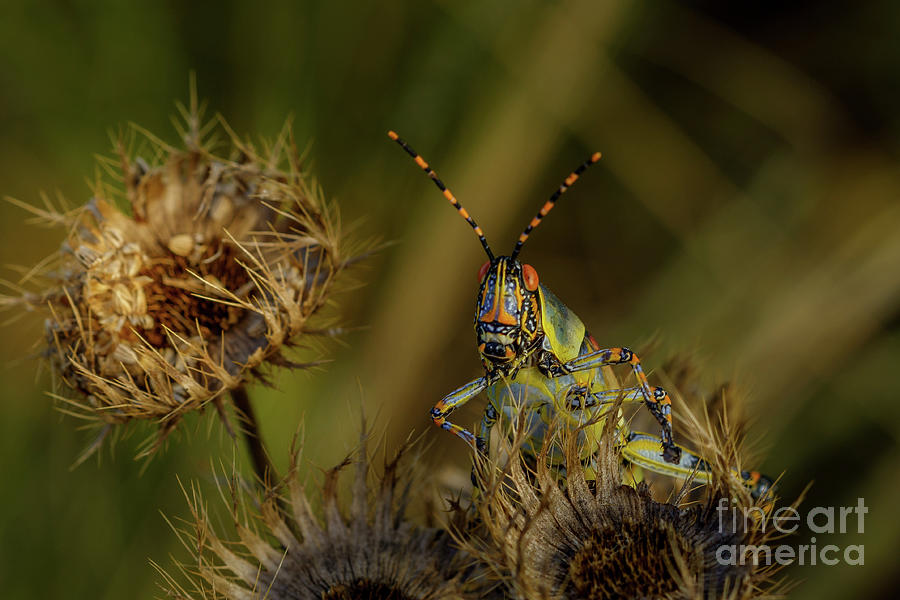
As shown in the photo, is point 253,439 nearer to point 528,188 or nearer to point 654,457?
point 654,457

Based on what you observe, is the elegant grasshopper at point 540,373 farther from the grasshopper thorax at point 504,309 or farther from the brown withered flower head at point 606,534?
the brown withered flower head at point 606,534

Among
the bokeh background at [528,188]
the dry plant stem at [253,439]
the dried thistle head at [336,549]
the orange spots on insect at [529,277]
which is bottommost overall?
the dried thistle head at [336,549]

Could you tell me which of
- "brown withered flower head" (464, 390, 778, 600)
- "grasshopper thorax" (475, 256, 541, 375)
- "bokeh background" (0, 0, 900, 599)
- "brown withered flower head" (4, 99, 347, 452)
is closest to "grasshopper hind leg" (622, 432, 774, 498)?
"brown withered flower head" (464, 390, 778, 600)

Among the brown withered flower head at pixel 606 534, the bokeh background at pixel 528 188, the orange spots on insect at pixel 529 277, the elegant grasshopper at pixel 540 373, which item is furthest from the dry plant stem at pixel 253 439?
the orange spots on insect at pixel 529 277

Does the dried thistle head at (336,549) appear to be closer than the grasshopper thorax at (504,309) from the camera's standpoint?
No

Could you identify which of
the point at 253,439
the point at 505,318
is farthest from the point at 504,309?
the point at 253,439

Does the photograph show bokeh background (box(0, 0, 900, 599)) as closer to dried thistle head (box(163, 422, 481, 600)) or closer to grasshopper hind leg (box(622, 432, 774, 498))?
dried thistle head (box(163, 422, 481, 600))

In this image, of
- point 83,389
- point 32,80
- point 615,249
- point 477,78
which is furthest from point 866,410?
point 32,80

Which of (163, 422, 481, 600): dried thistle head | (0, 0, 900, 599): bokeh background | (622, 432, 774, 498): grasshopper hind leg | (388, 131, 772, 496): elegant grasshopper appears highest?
(0, 0, 900, 599): bokeh background
